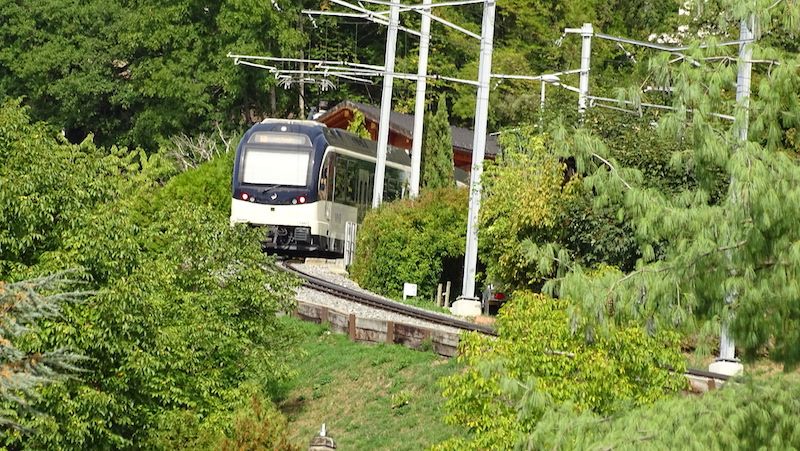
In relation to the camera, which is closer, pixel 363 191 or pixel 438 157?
pixel 363 191

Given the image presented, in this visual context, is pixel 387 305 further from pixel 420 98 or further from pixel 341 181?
pixel 420 98

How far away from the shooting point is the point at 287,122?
44.2 meters

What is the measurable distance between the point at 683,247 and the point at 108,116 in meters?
67.1

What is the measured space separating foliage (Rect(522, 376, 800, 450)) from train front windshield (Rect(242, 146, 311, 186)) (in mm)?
29560

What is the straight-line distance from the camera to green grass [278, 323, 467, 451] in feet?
87.9

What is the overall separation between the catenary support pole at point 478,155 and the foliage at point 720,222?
71.5 ft

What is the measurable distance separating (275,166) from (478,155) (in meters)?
7.19

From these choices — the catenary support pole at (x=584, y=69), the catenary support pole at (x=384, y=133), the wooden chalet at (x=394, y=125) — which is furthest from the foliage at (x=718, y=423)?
the wooden chalet at (x=394, y=125)

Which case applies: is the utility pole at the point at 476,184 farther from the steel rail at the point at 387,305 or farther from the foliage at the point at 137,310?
the foliage at the point at 137,310

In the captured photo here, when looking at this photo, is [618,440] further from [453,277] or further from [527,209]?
[453,277]

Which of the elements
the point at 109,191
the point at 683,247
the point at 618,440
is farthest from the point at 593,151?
the point at 109,191

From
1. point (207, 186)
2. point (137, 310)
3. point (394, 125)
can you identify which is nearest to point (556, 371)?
point (137, 310)

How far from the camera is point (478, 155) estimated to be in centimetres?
3850

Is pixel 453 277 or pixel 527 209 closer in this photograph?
pixel 527 209
